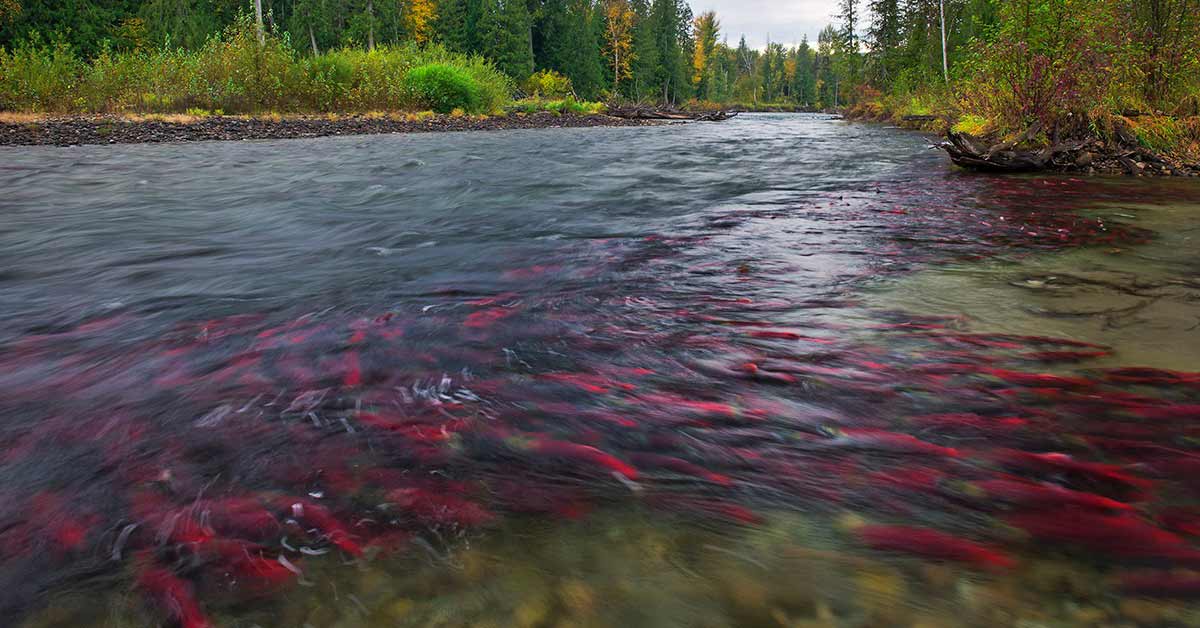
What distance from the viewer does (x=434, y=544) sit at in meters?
1.51

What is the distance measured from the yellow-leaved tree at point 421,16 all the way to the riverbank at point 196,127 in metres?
→ 40.0

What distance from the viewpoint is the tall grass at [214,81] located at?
17.5m

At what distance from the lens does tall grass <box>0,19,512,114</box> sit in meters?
17.5

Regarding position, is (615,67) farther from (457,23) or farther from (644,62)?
(457,23)

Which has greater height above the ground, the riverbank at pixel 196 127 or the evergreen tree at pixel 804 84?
the evergreen tree at pixel 804 84

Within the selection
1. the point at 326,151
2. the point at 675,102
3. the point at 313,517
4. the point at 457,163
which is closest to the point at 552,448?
the point at 313,517

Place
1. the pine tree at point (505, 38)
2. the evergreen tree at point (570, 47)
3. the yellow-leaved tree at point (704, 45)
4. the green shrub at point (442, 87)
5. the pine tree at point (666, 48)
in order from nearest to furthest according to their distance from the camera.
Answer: the green shrub at point (442, 87)
the pine tree at point (505, 38)
the evergreen tree at point (570, 47)
the pine tree at point (666, 48)
the yellow-leaved tree at point (704, 45)

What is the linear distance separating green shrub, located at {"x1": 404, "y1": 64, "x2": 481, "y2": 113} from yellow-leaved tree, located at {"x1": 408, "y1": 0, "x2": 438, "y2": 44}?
3635 cm

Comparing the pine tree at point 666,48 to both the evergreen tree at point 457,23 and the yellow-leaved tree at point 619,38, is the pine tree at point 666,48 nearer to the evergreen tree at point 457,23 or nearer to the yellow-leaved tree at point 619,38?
the yellow-leaved tree at point 619,38

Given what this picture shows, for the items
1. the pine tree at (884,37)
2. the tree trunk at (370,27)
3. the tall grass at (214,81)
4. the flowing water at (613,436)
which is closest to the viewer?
the flowing water at (613,436)

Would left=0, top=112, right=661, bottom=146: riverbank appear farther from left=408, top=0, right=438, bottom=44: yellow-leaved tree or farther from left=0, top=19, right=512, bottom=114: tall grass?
left=408, top=0, right=438, bottom=44: yellow-leaved tree

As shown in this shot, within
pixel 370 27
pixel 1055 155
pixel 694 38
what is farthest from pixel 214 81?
pixel 694 38

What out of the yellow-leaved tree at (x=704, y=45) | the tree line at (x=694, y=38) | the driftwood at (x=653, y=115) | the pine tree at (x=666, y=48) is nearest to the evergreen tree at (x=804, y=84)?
the tree line at (x=694, y=38)

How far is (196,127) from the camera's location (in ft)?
53.1
